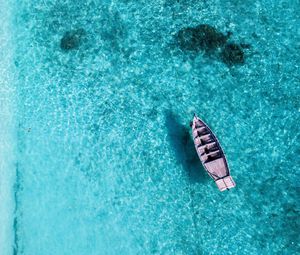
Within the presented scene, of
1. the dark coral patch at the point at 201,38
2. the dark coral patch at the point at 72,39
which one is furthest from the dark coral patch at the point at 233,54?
the dark coral patch at the point at 72,39

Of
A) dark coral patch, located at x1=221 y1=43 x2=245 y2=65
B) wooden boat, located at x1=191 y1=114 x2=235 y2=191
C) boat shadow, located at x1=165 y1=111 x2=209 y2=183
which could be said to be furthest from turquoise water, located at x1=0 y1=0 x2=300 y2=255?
wooden boat, located at x1=191 y1=114 x2=235 y2=191

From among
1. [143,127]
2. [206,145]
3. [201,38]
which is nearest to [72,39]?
[143,127]

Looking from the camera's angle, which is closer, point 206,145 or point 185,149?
point 206,145

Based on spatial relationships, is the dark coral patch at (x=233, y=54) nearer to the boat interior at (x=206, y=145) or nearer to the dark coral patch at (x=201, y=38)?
the dark coral patch at (x=201, y=38)

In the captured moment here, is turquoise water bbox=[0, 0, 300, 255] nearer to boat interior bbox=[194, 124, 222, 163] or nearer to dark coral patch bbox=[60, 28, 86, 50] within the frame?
dark coral patch bbox=[60, 28, 86, 50]

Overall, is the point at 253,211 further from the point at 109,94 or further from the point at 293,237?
the point at 109,94

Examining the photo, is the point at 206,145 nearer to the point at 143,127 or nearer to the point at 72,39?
the point at 143,127
